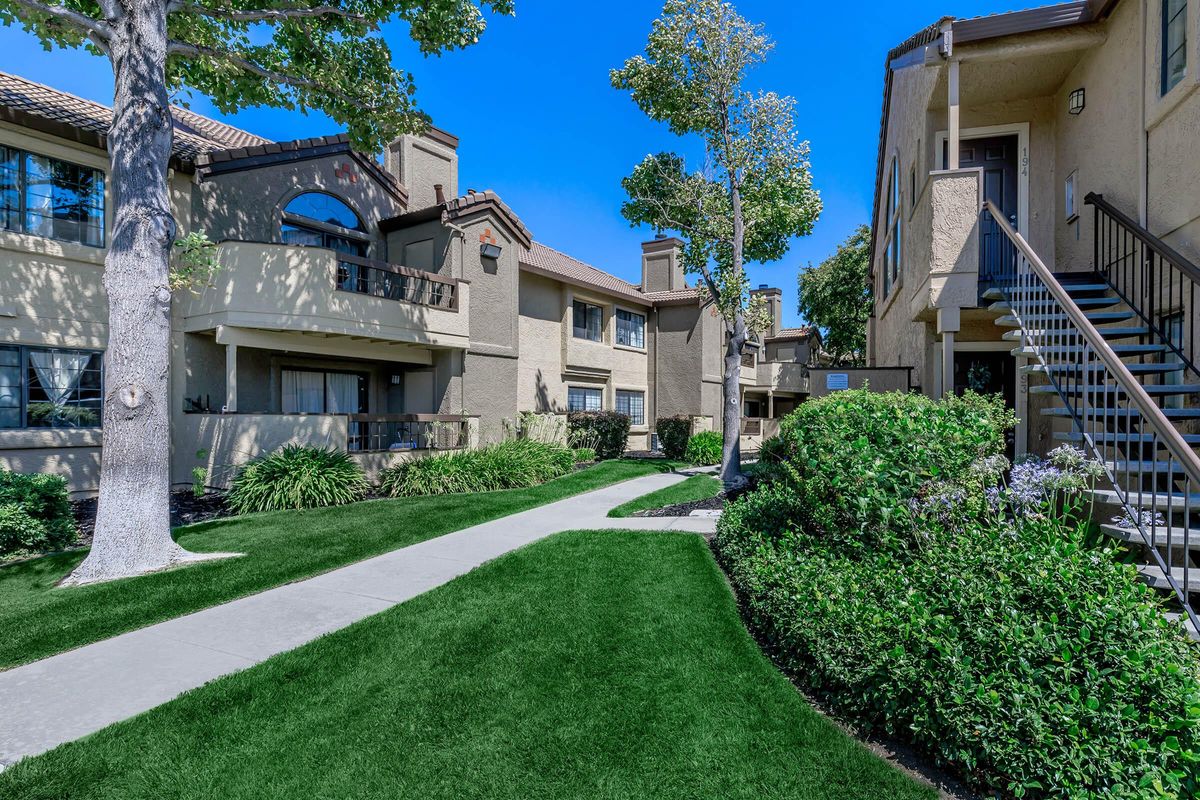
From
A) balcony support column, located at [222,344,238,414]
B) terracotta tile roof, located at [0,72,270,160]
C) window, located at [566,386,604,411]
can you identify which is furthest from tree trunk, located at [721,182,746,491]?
terracotta tile roof, located at [0,72,270,160]

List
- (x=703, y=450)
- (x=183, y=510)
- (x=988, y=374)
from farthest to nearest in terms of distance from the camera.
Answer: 1. (x=703, y=450)
2. (x=183, y=510)
3. (x=988, y=374)

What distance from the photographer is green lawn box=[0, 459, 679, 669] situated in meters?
5.15

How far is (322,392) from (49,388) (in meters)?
4.99

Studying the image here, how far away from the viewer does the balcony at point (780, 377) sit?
2982 cm

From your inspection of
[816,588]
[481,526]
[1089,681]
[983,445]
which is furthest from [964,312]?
[481,526]

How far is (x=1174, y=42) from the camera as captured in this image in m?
6.31

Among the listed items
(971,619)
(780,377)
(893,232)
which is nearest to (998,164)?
(893,232)

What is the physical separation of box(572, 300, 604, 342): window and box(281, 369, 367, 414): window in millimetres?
7802

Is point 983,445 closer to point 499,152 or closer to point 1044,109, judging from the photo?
point 1044,109

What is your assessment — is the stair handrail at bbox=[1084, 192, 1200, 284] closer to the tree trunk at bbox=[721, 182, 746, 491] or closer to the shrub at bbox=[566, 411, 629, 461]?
the tree trunk at bbox=[721, 182, 746, 491]

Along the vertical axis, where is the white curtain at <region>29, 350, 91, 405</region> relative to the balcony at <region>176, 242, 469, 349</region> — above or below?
below

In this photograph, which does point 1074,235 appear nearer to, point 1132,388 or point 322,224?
point 1132,388

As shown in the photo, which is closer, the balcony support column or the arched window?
the balcony support column

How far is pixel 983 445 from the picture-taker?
479cm
